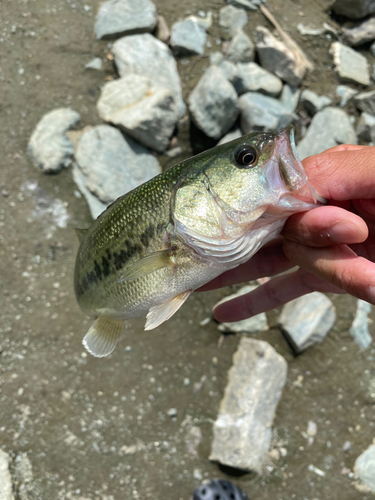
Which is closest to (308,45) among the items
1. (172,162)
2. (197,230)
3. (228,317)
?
(172,162)

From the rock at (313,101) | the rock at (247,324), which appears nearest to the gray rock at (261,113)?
the rock at (313,101)

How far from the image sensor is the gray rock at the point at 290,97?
4.82 meters

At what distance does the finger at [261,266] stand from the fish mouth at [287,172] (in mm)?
878

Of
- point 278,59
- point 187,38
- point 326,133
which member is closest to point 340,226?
point 326,133

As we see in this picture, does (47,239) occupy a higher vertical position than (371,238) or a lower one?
lower

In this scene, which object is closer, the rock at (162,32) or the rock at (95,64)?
the rock at (95,64)

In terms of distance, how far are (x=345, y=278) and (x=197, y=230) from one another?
→ 0.74 metres

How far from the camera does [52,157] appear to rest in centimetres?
396

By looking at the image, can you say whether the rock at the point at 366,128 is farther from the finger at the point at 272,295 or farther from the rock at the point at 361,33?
the finger at the point at 272,295

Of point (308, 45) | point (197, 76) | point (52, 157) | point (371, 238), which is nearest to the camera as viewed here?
point (371, 238)

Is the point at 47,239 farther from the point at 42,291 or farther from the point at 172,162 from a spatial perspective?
the point at 172,162

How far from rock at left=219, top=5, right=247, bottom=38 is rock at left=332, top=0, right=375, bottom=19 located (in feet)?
5.35

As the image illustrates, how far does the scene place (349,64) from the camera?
5.20 m

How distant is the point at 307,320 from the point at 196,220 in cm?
284
